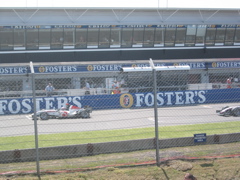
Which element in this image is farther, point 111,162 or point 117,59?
point 117,59

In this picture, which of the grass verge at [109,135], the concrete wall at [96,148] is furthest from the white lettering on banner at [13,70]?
the concrete wall at [96,148]

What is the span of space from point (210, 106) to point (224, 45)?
2826 cm

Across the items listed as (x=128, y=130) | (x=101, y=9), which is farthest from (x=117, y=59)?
(x=128, y=130)

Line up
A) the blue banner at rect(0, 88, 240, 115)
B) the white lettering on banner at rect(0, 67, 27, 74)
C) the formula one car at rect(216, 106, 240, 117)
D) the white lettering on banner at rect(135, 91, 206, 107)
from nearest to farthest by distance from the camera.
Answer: the blue banner at rect(0, 88, 240, 115)
the white lettering on banner at rect(135, 91, 206, 107)
the formula one car at rect(216, 106, 240, 117)
the white lettering on banner at rect(0, 67, 27, 74)

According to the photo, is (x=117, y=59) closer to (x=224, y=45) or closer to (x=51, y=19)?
(x=51, y=19)

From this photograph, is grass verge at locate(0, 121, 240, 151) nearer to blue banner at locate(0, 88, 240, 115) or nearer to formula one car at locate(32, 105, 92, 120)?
formula one car at locate(32, 105, 92, 120)

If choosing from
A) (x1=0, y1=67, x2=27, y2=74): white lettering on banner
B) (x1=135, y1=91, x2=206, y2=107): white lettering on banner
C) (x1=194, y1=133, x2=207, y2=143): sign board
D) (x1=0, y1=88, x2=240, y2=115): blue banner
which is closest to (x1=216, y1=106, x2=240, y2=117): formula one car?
(x1=0, y1=88, x2=240, y2=115): blue banner

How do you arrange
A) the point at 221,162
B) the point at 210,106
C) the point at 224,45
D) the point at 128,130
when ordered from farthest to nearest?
1. the point at 224,45
2. the point at 128,130
3. the point at 210,106
4. the point at 221,162

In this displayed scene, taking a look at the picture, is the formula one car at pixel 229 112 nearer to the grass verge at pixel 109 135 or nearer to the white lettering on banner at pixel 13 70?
the grass verge at pixel 109 135

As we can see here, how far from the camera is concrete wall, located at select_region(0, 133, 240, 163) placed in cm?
730

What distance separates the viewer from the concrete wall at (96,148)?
730 cm

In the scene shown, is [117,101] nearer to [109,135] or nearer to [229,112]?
[109,135]

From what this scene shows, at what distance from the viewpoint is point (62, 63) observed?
31.7 m

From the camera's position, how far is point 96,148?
778 centimetres
